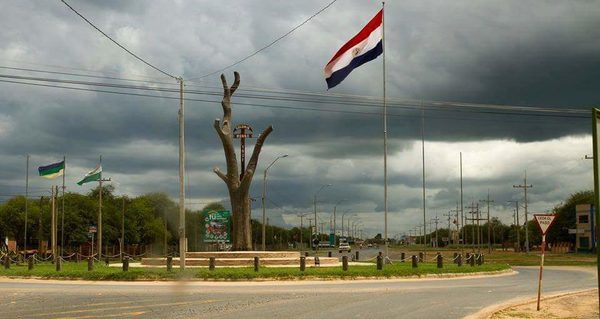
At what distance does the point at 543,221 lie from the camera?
1992 cm

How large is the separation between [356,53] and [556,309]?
1865 centimetres

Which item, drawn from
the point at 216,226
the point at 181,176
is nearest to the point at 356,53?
the point at 181,176

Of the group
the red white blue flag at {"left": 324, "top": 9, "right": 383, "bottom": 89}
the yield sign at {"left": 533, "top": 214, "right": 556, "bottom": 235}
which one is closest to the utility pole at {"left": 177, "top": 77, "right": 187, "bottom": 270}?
the red white blue flag at {"left": 324, "top": 9, "right": 383, "bottom": 89}

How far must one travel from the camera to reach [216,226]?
282ft

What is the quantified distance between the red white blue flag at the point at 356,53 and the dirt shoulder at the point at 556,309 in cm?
1557

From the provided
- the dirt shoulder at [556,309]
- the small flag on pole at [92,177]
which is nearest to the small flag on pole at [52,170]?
the small flag on pole at [92,177]

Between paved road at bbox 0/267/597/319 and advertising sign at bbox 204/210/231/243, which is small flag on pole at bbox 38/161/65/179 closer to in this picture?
advertising sign at bbox 204/210/231/243

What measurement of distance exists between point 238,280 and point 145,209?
84116 millimetres

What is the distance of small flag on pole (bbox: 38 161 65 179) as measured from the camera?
58.6 m

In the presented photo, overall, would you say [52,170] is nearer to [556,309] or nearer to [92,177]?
[92,177]

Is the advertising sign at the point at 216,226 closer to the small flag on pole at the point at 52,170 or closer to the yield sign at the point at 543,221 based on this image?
the small flag on pole at the point at 52,170

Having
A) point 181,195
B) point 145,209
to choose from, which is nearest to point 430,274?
point 181,195

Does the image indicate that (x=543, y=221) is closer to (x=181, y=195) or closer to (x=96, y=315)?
(x=96, y=315)

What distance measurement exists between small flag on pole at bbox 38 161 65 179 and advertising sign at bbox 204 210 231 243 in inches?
1120
